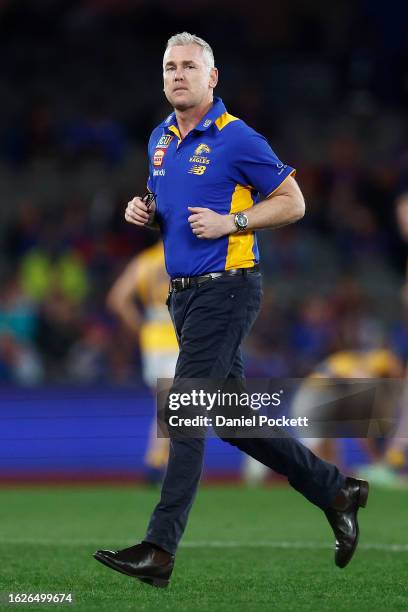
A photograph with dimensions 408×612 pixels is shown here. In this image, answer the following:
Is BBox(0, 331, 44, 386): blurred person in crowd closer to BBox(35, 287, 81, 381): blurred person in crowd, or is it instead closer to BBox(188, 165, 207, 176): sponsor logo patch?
BBox(35, 287, 81, 381): blurred person in crowd

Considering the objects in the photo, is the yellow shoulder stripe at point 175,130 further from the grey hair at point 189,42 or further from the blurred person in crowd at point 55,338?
the blurred person in crowd at point 55,338

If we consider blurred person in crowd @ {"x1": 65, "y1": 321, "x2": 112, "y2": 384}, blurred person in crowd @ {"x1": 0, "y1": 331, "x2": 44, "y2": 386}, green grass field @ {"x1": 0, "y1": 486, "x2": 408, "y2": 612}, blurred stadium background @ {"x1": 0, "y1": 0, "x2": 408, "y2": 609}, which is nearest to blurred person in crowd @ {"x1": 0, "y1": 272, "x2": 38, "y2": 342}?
blurred stadium background @ {"x1": 0, "y1": 0, "x2": 408, "y2": 609}

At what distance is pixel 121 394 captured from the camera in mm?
14523

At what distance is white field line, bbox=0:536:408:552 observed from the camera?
25.4ft

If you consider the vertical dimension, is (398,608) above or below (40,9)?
below

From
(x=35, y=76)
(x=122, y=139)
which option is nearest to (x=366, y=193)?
(x=122, y=139)

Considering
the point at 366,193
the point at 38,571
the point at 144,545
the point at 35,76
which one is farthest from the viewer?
the point at 35,76

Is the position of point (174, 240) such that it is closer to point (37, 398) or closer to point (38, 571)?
point (38, 571)

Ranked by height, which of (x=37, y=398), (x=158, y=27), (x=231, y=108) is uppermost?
(x=158, y=27)

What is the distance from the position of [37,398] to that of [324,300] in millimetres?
4328

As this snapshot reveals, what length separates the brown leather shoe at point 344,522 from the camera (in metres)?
6.38

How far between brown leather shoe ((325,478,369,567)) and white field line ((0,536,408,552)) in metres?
1.23

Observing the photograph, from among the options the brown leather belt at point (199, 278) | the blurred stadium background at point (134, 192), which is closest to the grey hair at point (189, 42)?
the brown leather belt at point (199, 278)

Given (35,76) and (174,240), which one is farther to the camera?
(35,76)
